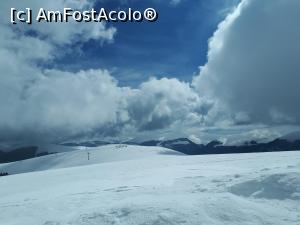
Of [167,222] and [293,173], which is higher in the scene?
[293,173]

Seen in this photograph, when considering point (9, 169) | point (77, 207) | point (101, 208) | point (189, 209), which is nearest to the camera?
point (189, 209)

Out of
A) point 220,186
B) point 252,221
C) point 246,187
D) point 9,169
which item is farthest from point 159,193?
point 9,169

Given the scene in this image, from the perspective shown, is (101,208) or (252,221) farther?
(101,208)

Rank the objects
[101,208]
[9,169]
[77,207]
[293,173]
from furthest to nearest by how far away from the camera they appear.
Answer: 1. [9,169]
2. [293,173]
3. [77,207]
4. [101,208]

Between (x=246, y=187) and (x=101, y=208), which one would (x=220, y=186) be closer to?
(x=246, y=187)

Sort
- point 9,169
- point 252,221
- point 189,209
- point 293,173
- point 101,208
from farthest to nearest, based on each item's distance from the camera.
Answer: point 9,169 < point 293,173 < point 101,208 < point 189,209 < point 252,221

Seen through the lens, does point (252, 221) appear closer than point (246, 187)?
Yes

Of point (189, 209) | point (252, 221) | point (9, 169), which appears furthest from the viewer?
A: point (9, 169)

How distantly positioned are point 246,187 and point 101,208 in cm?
719

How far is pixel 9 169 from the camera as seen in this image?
583 ft

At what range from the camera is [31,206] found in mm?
17312

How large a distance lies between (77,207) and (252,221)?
807cm

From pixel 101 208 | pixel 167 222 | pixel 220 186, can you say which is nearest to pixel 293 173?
pixel 220 186

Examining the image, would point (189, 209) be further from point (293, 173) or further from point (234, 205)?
point (293, 173)
